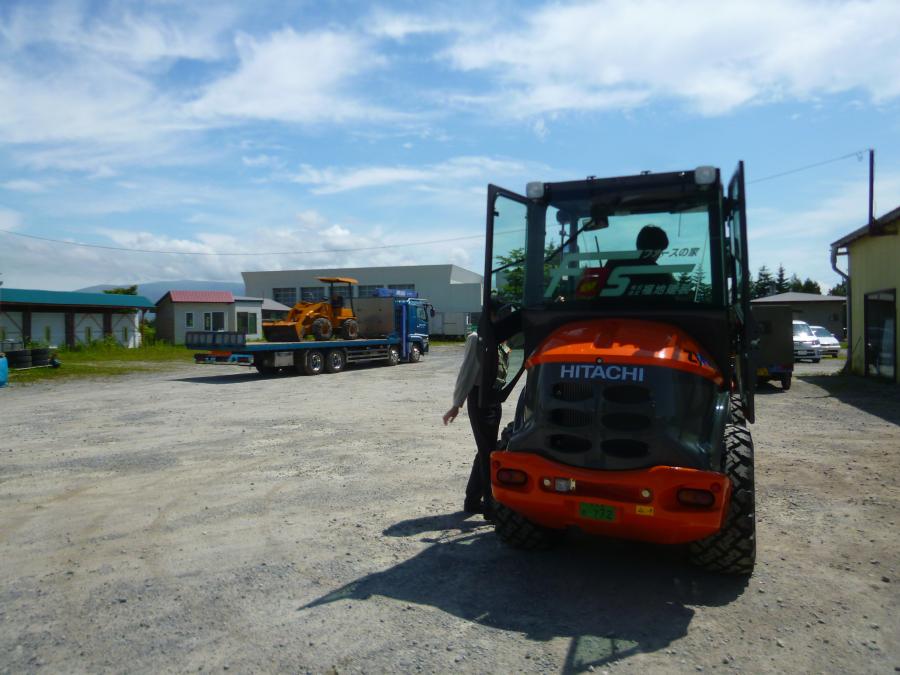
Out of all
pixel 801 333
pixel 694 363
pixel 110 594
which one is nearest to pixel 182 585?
pixel 110 594

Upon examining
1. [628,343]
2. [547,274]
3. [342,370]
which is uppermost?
[547,274]

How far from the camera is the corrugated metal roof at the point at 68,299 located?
34375 mm

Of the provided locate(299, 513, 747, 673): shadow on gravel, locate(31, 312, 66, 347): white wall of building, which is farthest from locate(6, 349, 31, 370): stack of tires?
locate(299, 513, 747, 673): shadow on gravel

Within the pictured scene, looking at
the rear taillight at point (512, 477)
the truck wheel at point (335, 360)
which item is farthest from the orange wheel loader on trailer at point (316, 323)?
the rear taillight at point (512, 477)

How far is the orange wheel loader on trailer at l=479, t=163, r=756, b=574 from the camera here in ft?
13.9

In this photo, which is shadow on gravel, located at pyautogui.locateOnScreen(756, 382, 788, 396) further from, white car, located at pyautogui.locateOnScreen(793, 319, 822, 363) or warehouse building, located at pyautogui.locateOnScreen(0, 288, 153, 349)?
warehouse building, located at pyautogui.locateOnScreen(0, 288, 153, 349)

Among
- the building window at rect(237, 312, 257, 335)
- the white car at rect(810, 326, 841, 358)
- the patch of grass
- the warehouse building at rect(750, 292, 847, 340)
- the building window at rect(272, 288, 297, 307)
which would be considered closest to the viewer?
the patch of grass

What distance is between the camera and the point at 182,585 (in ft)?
15.6

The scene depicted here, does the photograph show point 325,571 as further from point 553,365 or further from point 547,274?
point 547,274

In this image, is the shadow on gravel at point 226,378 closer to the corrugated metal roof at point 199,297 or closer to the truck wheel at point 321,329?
the truck wheel at point 321,329

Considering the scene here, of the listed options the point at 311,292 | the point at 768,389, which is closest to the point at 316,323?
the point at 768,389

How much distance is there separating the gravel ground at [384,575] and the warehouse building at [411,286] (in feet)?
137

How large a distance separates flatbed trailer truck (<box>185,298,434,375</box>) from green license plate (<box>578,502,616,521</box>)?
17482 millimetres

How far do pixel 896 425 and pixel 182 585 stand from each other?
10.6 metres
